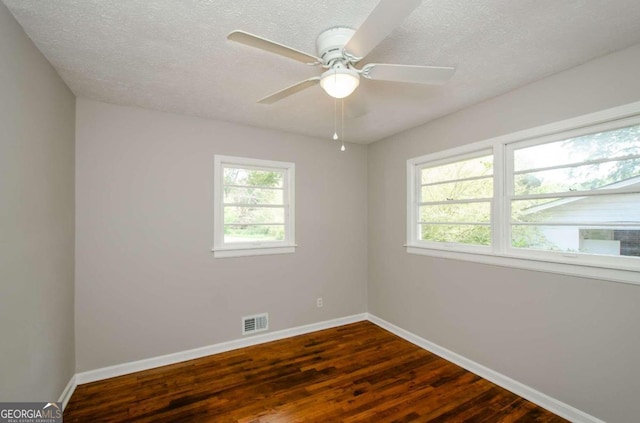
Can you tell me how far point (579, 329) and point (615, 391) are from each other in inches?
15.3

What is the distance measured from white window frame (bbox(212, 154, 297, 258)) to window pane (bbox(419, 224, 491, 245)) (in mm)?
1628

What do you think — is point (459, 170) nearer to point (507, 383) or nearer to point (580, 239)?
point (580, 239)

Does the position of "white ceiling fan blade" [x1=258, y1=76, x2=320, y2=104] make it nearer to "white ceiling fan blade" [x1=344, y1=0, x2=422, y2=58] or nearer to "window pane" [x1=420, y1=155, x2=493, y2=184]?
"white ceiling fan blade" [x1=344, y1=0, x2=422, y2=58]

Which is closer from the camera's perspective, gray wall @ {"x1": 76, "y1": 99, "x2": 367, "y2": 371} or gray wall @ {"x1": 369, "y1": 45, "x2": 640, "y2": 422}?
gray wall @ {"x1": 369, "y1": 45, "x2": 640, "y2": 422}

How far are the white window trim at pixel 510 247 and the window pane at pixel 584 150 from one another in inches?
3.4

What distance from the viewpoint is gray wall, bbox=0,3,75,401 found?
4.78 ft

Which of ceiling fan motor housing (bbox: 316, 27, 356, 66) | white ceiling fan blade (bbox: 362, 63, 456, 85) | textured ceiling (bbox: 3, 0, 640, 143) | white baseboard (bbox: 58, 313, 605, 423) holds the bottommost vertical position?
white baseboard (bbox: 58, 313, 605, 423)

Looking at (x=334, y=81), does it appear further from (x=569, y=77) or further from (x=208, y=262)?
(x=208, y=262)

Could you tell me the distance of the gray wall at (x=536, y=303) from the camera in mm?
1836

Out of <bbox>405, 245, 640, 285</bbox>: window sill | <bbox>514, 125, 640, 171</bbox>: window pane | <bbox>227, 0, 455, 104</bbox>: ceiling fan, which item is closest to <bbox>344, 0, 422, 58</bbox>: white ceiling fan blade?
<bbox>227, 0, 455, 104</bbox>: ceiling fan

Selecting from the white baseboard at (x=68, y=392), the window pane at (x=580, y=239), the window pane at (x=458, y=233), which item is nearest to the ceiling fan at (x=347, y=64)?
the window pane at (x=580, y=239)

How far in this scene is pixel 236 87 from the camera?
2309 mm

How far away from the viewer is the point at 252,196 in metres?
3.36

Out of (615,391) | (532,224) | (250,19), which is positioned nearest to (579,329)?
(615,391)
